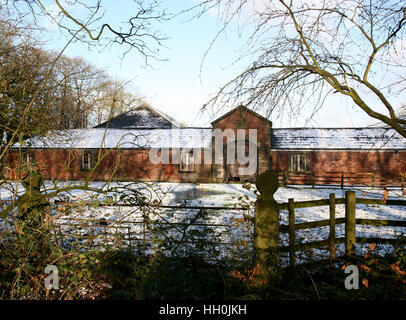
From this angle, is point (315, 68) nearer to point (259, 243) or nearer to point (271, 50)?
point (271, 50)

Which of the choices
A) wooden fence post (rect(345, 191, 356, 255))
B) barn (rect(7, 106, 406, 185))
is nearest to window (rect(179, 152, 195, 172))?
barn (rect(7, 106, 406, 185))

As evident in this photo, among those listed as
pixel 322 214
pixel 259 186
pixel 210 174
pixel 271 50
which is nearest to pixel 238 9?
pixel 271 50

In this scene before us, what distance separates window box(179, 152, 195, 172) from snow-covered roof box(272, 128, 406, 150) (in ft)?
24.7

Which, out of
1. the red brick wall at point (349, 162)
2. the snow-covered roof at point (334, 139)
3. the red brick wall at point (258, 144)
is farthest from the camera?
the red brick wall at point (258, 144)

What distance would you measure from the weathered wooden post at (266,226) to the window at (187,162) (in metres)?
20.4

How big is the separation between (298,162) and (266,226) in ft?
70.3

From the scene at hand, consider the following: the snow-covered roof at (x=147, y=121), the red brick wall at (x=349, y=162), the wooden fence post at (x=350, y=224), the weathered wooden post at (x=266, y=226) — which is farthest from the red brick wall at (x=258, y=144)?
the weathered wooden post at (x=266, y=226)

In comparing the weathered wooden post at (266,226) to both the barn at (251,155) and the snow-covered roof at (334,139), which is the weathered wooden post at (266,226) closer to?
the barn at (251,155)

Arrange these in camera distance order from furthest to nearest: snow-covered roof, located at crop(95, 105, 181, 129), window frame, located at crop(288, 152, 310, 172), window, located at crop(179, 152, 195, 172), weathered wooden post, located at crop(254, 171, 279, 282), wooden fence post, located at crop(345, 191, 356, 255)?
snow-covered roof, located at crop(95, 105, 181, 129)
window, located at crop(179, 152, 195, 172)
window frame, located at crop(288, 152, 310, 172)
wooden fence post, located at crop(345, 191, 356, 255)
weathered wooden post, located at crop(254, 171, 279, 282)

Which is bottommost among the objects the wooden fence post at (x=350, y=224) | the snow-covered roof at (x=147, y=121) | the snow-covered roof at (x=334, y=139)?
the wooden fence post at (x=350, y=224)

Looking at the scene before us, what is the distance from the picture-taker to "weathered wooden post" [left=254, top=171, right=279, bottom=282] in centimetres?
449

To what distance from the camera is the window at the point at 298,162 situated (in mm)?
24453

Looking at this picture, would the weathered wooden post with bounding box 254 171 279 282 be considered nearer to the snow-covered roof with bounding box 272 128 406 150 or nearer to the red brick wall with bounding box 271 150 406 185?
the red brick wall with bounding box 271 150 406 185
